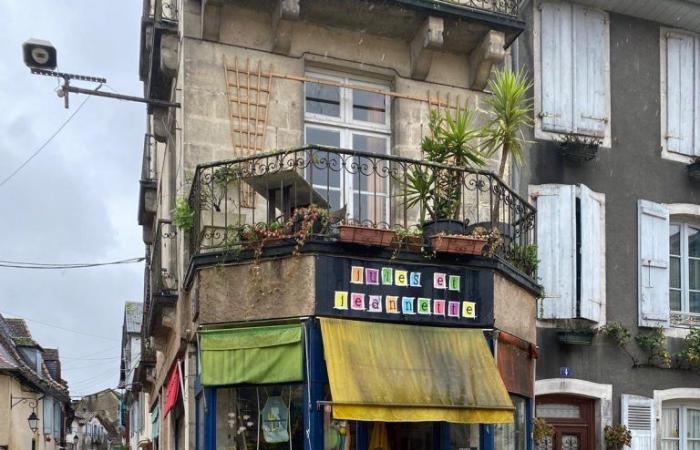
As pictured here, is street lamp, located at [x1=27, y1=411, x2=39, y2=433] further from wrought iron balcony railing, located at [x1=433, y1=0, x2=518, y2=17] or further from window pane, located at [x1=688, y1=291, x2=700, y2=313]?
wrought iron balcony railing, located at [x1=433, y1=0, x2=518, y2=17]

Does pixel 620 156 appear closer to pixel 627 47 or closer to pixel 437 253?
pixel 627 47

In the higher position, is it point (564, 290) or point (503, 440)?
point (564, 290)

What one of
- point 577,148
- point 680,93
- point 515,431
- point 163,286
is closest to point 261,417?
point 515,431

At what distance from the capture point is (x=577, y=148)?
12.2 metres

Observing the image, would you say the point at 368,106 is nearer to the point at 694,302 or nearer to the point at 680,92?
the point at 680,92

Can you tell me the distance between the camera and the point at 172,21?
10.5 m

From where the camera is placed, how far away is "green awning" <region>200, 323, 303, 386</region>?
27.0 feet

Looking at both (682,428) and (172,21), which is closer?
(172,21)

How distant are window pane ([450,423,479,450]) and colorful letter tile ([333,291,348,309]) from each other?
190 centimetres

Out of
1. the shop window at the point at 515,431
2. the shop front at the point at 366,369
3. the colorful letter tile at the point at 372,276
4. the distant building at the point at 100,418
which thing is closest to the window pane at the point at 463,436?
the shop front at the point at 366,369

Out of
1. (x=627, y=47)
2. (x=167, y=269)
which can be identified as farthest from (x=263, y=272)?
(x=627, y=47)

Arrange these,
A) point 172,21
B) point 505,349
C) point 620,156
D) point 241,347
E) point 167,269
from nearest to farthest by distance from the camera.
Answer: point 241,347
point 505,349
point 172,21
point 167,269
point 620,156

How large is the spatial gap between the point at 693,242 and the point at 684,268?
0.53 metres

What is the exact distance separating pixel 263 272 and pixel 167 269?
11.9ft
